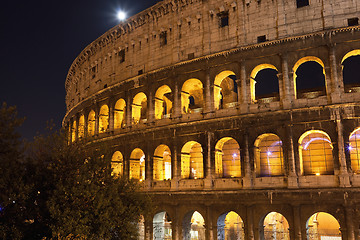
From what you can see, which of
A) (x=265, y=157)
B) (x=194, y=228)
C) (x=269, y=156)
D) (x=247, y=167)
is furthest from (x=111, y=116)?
(x=269, y=156)

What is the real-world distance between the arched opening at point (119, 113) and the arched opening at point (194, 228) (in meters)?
7.66

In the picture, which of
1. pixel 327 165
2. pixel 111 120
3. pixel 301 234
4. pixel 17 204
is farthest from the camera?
pixel 111 120

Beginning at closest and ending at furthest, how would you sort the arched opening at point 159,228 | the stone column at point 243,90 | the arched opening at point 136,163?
the stone column at point 243,90
the arched opening at point 159,228
the arched opening at point 136,163

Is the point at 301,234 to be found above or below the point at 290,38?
below

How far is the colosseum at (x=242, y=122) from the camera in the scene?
587 inches

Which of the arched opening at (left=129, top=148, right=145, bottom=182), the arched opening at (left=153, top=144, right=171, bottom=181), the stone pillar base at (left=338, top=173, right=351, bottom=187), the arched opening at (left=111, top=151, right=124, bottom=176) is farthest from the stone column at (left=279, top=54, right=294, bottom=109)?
the arched opening at (left=111, top=151, right=124, bottom=176)

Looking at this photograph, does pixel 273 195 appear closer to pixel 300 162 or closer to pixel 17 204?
pixel 300 162

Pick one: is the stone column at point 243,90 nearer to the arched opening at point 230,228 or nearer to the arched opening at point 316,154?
the arched opening at point 316,154

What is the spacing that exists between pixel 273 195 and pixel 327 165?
9.49 feet

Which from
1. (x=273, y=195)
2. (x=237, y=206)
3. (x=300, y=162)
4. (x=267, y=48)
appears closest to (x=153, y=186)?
(x=237, y=206)

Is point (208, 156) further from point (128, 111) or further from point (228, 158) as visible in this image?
point (128, 111)

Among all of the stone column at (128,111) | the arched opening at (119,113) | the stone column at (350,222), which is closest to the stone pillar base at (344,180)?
the stone column at (350,222)

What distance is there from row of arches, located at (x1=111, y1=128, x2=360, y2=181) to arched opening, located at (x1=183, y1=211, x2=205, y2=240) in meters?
2.30

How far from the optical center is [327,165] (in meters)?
15.8
